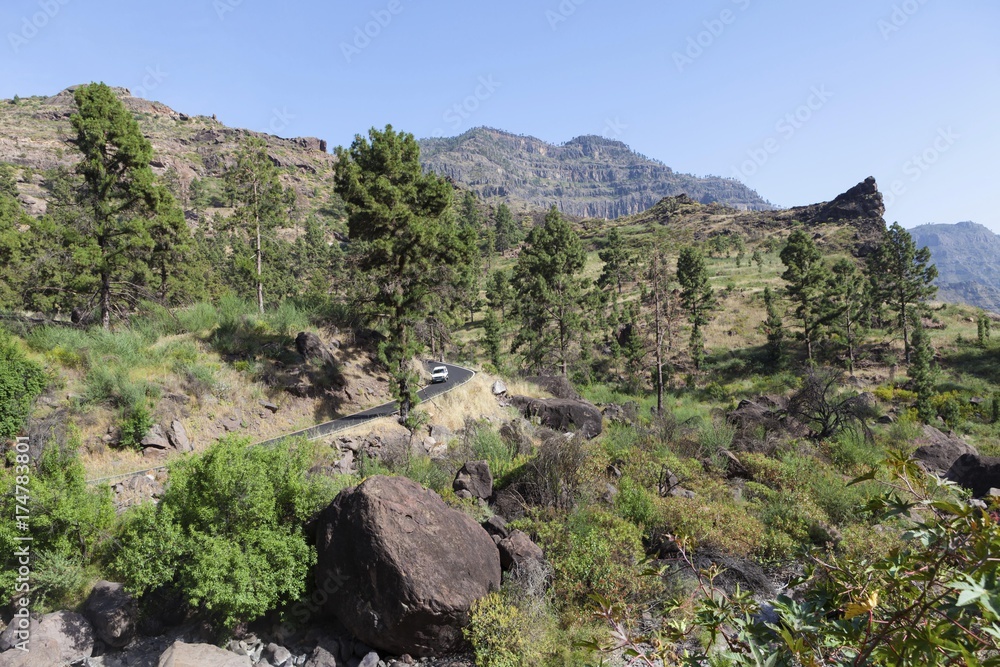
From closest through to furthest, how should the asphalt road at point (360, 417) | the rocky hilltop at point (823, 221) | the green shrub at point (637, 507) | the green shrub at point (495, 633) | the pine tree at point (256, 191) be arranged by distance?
1. the green shrub at point (495, 633)
2. the green shrub at point (637, 507)
3. the asphalt road at point (360, 417)
4. the pine tree at point (256, 191)
5. the rocky hilltop at point (823, 221)

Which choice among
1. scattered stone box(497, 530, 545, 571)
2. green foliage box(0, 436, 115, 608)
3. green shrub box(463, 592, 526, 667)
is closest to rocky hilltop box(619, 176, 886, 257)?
→ scattered stone box(497, 530, 545, 571)

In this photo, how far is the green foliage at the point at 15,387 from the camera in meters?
10.1

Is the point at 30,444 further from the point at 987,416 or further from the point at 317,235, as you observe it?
the point at 317,235

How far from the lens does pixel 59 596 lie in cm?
748

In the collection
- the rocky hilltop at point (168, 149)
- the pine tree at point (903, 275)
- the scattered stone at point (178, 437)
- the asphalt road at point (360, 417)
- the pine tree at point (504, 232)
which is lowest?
the asphalt road at point (360, 417)

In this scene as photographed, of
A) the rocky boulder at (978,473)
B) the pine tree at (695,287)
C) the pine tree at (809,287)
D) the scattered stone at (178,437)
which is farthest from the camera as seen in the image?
the pine tree at (695,287)

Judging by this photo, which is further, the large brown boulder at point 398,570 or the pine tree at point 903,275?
the pine tree at point 903,275

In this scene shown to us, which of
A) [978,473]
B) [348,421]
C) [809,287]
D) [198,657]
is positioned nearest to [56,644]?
[198,657]

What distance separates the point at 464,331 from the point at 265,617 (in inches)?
2259

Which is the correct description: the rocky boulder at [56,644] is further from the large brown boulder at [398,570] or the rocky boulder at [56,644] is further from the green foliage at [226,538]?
the large brown boulder at [398,570]

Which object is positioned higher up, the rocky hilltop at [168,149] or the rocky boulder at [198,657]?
the rocky hilltop at [168,149]

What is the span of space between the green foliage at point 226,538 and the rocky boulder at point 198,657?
0.36 m

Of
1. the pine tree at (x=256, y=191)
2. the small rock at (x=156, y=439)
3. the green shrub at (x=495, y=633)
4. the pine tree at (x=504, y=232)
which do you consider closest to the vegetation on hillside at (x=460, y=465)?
the green shrub at (x=495, y=633)

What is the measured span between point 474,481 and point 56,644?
743cm
